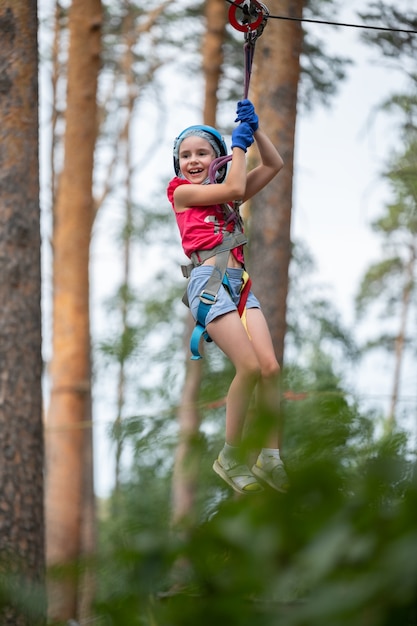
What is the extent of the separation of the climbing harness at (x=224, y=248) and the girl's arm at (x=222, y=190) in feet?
0.46

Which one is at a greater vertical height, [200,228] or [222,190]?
[222,190]

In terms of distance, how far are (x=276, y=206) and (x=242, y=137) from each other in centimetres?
363

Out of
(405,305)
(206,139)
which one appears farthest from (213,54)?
(405,305)

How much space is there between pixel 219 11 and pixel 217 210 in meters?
11.0

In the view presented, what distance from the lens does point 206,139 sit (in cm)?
449

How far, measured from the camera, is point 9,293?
20.0ft

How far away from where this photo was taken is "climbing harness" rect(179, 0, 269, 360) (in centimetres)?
432

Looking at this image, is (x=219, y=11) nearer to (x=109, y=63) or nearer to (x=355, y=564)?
(x=109, y=63)

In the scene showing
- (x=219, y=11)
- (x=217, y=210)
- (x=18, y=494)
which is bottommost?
(x=18, y=494)

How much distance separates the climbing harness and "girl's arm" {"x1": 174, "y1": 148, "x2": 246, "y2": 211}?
141 mm

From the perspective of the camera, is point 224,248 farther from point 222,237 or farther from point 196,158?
point 196,158

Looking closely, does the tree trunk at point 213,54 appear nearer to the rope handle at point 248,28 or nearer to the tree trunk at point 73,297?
the tree trunk at point 73,297

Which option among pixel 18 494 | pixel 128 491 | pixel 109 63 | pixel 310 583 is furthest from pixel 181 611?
pixel 128 491

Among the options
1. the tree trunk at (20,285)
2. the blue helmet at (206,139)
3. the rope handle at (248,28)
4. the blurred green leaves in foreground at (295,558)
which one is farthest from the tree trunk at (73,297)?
the blurred green leaves in foreground at (295,558)
